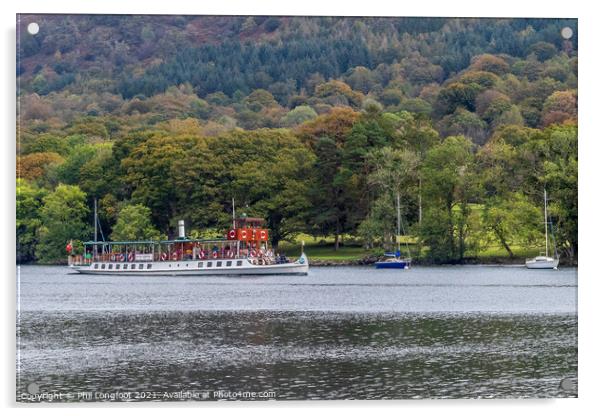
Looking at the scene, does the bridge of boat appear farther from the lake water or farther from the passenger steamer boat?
the lake water

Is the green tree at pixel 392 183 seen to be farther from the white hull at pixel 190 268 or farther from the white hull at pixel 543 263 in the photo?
the white hull at pixel 543 263

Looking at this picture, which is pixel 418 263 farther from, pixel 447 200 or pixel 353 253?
pixel 353 253

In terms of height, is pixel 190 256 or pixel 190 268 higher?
pixel 190 256

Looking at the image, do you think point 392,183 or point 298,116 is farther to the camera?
point 298,116

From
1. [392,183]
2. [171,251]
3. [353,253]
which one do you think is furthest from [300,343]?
[392,183]

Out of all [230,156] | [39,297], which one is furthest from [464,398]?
[230,156]

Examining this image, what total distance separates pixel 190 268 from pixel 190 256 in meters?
1.26

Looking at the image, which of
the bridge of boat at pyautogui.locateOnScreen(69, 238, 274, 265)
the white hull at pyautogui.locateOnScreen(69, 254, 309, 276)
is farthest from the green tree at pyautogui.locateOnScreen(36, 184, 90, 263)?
the white hull at pyautogui.locateOnScreen(69, 254, 309, 276)

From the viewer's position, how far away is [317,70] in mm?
86688

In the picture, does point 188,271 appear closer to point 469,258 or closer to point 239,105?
point 469,258

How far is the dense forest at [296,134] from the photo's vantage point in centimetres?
5834

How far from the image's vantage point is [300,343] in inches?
1070

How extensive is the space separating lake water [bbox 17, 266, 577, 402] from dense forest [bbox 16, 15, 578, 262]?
43.1 ft

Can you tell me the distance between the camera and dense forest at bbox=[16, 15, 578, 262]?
191 ft
